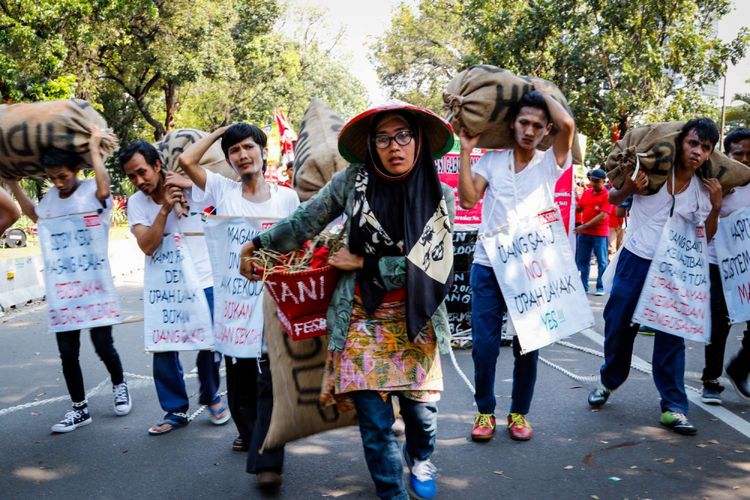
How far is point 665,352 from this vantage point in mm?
4707

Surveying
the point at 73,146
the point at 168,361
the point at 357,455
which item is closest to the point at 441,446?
the point at 357,455

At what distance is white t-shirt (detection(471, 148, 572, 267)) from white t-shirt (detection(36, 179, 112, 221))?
261 centimetres

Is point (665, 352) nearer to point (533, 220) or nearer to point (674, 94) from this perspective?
point (533, 220)

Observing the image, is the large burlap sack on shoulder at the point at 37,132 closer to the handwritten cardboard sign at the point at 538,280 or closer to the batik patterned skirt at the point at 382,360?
the batik patterned skirt at the point at 382,360

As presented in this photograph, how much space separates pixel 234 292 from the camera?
420 cm

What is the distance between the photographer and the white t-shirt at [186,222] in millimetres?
4797

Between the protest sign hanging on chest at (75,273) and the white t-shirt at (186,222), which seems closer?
the white t-shirt at (186,222)

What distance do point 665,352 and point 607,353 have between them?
1.35ft

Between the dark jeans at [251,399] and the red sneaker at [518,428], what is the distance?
153 cm

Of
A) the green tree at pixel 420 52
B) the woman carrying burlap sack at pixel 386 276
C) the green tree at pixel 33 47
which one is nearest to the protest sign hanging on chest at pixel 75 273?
the woman carrying burlap sack at pixel 386 276

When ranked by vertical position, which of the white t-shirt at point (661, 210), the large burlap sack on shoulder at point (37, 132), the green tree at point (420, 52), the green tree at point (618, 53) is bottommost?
the white t-shirt at point (661, 210)

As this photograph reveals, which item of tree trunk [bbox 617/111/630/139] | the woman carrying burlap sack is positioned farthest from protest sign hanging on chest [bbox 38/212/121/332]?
tree trunk [bbox 617/111/630/139]

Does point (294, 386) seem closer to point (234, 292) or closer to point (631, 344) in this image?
point (234, 292)

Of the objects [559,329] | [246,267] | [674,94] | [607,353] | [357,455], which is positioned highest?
[674,94]
